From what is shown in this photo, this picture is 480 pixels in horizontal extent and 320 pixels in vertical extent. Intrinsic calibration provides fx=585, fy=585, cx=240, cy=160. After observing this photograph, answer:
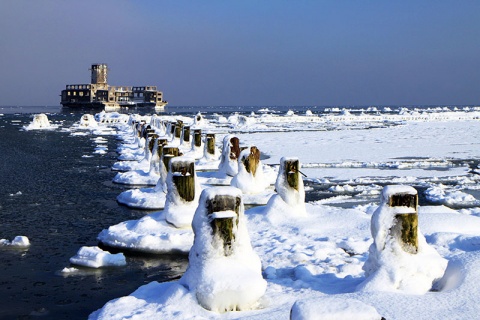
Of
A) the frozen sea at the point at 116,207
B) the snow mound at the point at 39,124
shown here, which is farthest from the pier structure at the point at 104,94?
the frozen sea at the point at 116,207

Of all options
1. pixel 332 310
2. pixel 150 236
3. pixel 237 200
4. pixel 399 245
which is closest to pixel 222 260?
pixel 237 200

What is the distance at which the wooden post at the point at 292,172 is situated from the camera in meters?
9.43

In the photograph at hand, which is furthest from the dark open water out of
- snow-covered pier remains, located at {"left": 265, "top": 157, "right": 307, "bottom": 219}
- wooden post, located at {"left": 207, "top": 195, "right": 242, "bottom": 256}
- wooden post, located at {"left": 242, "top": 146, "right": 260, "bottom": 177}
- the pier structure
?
the pier structure

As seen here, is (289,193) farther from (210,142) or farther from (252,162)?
(210,142)

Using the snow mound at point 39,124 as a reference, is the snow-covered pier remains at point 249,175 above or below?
above

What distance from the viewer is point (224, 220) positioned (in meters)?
5.75

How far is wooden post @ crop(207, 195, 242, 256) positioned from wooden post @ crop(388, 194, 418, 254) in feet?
5.19

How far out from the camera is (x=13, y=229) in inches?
394

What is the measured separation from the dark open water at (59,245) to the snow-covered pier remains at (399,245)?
2691mm

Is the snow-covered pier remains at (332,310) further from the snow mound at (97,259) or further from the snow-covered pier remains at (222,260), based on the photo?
the snow mound at (97,259)

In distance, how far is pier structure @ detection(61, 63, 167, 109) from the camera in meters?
124

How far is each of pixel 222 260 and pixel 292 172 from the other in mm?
3996

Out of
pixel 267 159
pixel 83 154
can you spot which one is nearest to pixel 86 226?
pixel 267 159

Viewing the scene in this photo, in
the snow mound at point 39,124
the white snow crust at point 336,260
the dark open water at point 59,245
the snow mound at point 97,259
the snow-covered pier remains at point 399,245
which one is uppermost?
the snow-covered pier remains at point 399,245
